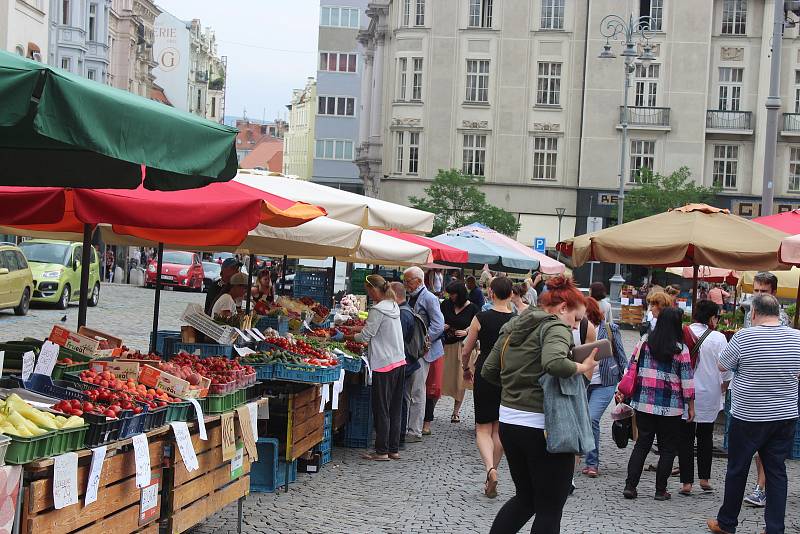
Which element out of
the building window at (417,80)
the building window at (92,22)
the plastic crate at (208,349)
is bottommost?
the plastic crate at (208,349)

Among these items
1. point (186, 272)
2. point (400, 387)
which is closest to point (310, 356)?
point (400, 387)

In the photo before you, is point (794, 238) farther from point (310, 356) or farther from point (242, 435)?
point (242, 435)

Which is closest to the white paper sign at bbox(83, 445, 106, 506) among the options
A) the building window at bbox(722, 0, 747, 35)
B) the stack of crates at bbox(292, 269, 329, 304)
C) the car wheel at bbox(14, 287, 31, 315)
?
the stack of crates at bbox(292, 269, 329, 304)

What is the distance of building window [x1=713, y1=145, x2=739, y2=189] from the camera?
5975 centimetres

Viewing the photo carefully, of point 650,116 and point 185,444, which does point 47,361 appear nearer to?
point 185,444

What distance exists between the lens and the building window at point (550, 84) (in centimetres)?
5950

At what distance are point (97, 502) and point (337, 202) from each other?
703cm

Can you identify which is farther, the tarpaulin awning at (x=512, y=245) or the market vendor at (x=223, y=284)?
the tarpaulin awning at (x=512, y=245)

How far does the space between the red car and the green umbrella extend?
1488 inches

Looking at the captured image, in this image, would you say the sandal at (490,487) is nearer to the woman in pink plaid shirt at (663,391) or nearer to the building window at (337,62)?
the woman in pink plaid shirt at (663,391)

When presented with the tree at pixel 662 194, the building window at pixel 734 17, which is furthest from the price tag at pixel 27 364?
the building window at pixel 734 17

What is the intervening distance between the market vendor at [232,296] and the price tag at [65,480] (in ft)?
25.3

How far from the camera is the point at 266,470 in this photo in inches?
391

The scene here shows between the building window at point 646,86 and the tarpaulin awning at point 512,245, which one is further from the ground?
the building window at point 646,86
